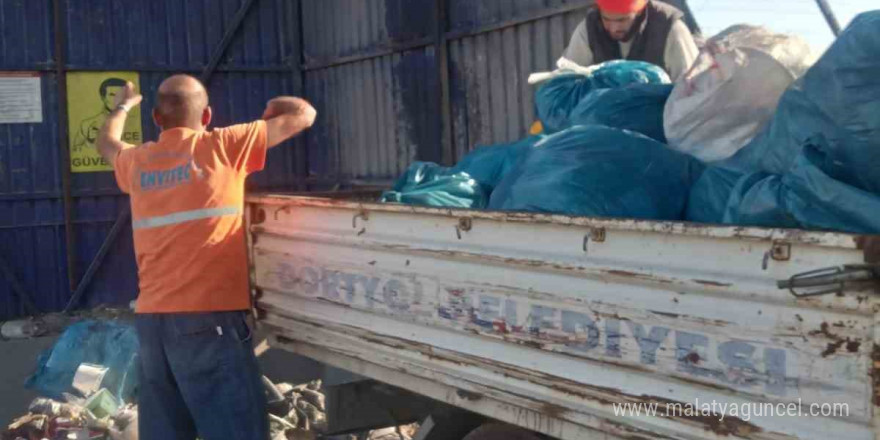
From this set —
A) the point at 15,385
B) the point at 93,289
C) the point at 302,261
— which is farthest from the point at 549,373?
the point at 93,289

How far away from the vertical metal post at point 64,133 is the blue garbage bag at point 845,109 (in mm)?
8084

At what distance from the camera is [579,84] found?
3.89 m

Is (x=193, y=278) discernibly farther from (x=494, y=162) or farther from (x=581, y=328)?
(x=581, y=328)

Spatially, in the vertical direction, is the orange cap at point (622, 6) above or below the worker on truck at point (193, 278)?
above

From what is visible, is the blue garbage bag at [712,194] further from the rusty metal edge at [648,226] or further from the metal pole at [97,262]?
the metal pole at [97,262]

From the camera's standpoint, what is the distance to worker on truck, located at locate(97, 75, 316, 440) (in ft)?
11.1

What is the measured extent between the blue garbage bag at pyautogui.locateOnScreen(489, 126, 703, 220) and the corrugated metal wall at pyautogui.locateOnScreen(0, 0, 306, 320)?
728cm

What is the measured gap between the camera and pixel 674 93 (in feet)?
10.4

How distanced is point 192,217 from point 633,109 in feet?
5.39

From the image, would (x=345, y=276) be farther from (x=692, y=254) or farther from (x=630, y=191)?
→ (x=692, y=254)

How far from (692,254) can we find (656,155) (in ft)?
2.84

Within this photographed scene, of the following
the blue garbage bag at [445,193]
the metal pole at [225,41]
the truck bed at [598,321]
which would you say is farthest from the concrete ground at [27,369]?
the truck bed at [598,321]

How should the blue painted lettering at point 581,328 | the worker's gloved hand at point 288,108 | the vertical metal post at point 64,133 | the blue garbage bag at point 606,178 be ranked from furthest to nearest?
1. the vertical metal post at point 64,133
2. the worker's gloved hand at point 288,108
3. the blue garbage bag at point 606,178
4. the blue painted lettering at point 581,328

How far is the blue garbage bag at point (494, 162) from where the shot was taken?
363cm
